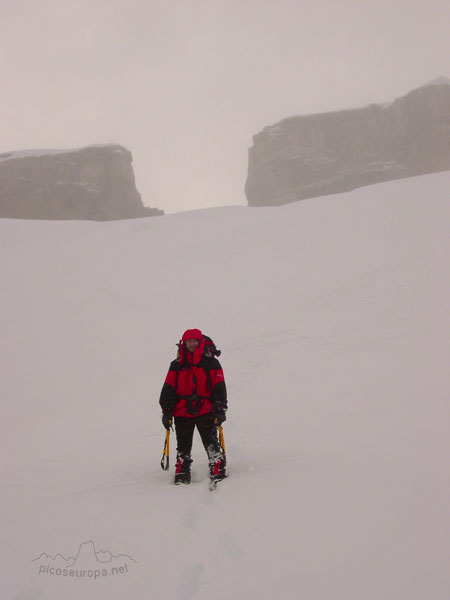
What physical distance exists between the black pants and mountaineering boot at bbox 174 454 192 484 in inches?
1.8

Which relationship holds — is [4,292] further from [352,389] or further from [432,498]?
[432,498]

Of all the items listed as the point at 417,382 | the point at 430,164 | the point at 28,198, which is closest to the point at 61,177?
the point at 28,198

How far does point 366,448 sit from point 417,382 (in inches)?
85.0

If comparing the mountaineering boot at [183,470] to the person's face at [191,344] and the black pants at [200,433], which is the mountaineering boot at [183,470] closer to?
the black pants at [200,433]

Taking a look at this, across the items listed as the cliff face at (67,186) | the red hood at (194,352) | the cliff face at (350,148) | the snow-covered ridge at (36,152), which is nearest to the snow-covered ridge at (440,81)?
the cliff face at (350,148)

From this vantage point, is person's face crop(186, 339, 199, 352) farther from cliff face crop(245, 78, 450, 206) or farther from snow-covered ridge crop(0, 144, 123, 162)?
snow-covered ridge crop(0, 144, 123, 162)

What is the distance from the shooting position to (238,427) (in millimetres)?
5711

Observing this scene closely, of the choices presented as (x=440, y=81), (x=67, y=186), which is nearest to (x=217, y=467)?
(x=67, y=186)

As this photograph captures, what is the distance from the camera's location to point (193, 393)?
4.24 meters

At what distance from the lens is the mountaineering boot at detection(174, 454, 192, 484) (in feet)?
13.6

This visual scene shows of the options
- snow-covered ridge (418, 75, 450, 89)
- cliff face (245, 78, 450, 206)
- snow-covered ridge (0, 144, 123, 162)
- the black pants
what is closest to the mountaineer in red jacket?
the black pants

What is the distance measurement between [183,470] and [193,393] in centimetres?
73

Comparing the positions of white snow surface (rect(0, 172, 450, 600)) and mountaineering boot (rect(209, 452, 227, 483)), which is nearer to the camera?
white snow surface (rect(0, 172, 450, 600))

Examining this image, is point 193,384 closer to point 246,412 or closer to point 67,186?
point 246,412
